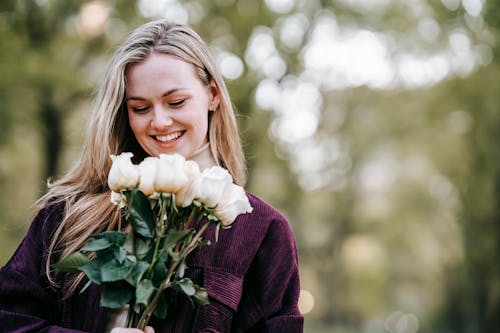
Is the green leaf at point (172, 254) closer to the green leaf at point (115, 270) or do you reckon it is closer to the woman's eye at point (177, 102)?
the green leaf at point (115, 270)

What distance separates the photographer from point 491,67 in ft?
48.6

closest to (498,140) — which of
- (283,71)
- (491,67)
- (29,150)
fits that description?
(491,67)

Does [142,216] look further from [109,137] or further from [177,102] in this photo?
[109,137]

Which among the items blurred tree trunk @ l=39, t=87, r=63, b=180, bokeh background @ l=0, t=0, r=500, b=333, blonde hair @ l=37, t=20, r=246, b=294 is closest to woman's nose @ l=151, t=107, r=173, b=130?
blonde hair @ l=37, t=20, r=246, b=294

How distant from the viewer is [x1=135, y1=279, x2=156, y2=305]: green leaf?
6.37ft

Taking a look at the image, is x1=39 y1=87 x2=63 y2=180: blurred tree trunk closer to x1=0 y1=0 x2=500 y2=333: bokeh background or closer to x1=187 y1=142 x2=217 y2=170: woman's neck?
x1=0 y1=0 x2=500 y2=333: bokeh background

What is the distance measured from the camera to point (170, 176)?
1.94 meters

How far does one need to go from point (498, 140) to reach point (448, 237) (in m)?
7.00

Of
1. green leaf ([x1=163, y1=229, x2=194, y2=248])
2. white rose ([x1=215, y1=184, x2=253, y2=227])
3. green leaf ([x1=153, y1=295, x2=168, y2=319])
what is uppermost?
white rose ([x1=215, y1=184, x2=253, y2=227])

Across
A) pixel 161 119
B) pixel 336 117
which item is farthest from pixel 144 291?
pixel 336 117

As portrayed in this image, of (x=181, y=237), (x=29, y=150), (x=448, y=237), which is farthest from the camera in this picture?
(x=448, y=237)

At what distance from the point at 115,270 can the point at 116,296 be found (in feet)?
0.30

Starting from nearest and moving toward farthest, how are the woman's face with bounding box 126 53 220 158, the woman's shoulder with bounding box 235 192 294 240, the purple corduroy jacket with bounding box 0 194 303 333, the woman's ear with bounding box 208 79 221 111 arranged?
the purple corduroy jacket with bounding box 0 194 303 333 < the woman's face with bounding box 126 53 220 158 < the woman's shoulder with bounding box 235 192 294 240 < the woman's ear with bounding box 208 79 221 111

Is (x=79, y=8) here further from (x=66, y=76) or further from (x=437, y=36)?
(x=437, y=36)
